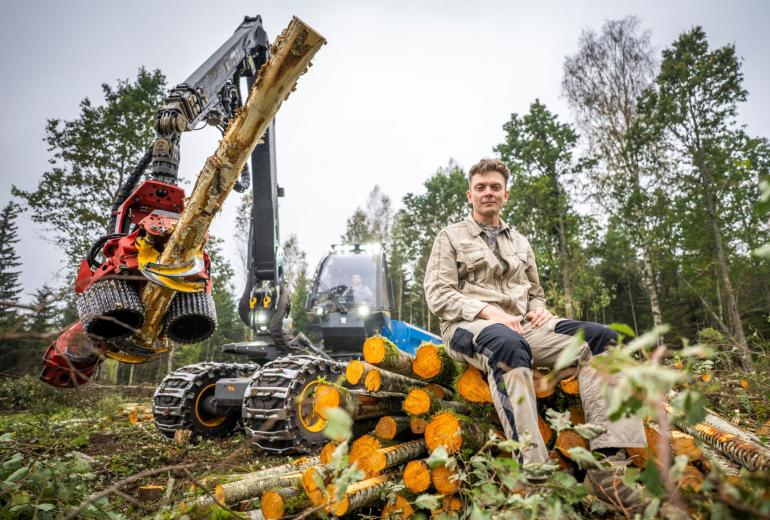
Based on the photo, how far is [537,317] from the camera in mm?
2549

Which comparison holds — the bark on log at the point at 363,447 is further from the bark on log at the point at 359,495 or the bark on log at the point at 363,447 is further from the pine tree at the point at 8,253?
the pine tree at the point at 8,253

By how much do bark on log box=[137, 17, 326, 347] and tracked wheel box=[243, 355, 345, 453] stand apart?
0.91m

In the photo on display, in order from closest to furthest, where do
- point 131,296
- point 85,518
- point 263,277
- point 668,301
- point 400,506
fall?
point 85,518 < point 400,506 < point 131,296 < point 263,277 < point 668,301

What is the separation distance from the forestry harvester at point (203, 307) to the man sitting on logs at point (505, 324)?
1.03 m

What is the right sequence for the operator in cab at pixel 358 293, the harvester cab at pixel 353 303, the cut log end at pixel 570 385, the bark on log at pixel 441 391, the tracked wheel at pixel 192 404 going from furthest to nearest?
the operator in cab at pixel 358 293 < the harvester cab at pixel 353 303 < the tracked wheel at pixel 192 404 < the bark on log at pixel 441 391 < the cut log end at pixel 570 385

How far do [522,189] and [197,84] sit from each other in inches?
543

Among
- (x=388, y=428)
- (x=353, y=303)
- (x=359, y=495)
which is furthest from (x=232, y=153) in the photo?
(x=353, y=303)

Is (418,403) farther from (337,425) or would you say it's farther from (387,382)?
(337,425)

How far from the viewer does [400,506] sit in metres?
2.00

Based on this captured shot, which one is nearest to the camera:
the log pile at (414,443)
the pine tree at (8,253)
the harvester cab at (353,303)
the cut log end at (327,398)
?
the log pile at (414,443)

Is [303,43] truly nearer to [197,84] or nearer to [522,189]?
[197,84]

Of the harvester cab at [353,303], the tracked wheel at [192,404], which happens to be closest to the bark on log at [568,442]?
the harvester cab at [353,303]

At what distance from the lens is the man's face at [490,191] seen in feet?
9.12

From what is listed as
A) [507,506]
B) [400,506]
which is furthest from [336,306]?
[507,506]
